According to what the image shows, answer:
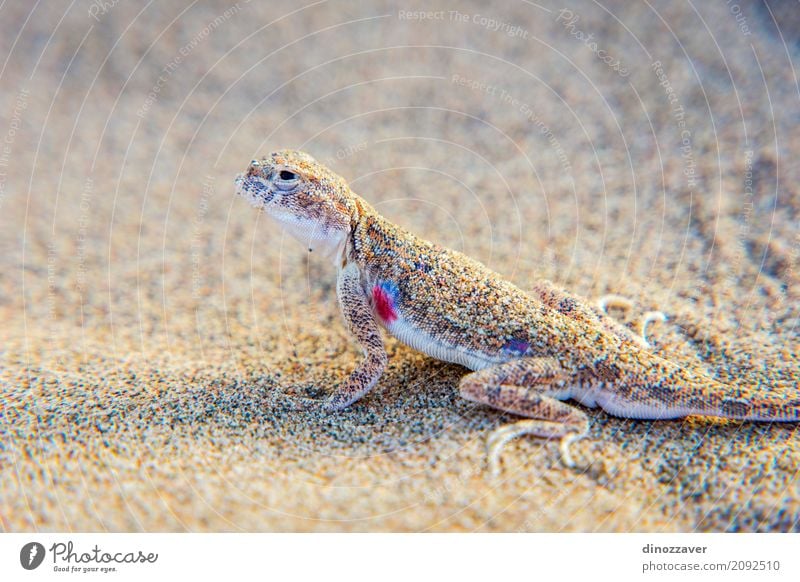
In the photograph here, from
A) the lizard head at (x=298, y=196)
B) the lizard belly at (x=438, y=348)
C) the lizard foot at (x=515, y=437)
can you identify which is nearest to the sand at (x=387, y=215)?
the lizard foot at (x=515, y=437)

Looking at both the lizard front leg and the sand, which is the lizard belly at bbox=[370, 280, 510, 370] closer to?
the lizard front leg

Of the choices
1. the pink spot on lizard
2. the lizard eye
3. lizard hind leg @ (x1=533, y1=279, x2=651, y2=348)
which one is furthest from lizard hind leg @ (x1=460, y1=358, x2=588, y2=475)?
the lizard eye

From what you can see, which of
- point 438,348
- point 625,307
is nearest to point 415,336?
point 438,348

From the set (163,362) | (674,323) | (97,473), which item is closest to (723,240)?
(674,323)

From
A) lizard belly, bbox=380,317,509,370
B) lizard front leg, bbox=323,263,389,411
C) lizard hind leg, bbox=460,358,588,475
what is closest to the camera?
lizard hind leg, bbox=460,358,588,475

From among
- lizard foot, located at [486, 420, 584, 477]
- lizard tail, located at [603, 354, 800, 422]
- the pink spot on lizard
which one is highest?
the pink spot on lizard

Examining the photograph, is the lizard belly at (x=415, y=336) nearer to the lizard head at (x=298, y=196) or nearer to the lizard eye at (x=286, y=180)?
the lizard head at (x=298, y=196)
